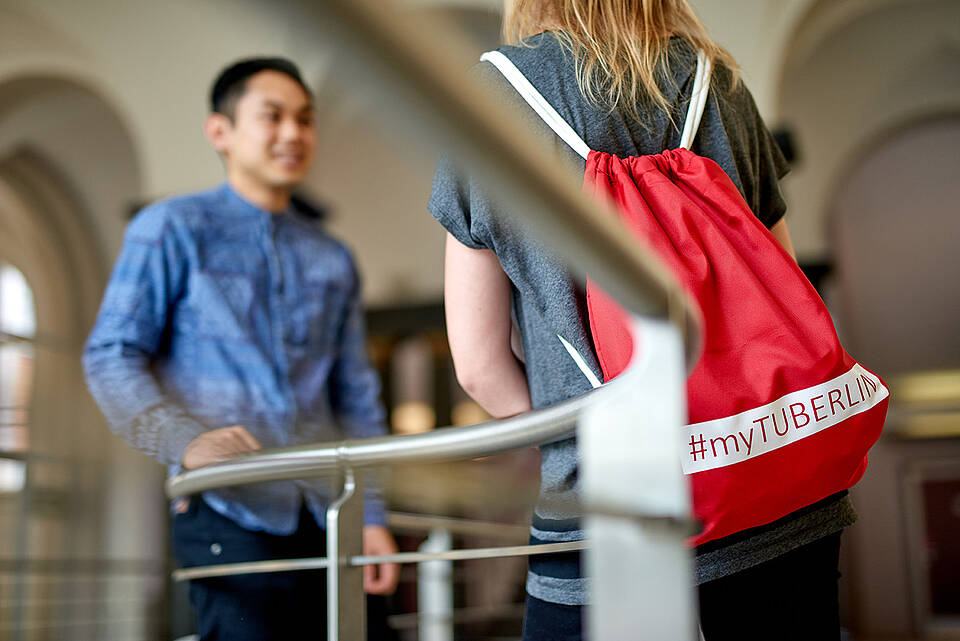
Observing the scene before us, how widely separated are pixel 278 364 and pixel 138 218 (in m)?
0.29

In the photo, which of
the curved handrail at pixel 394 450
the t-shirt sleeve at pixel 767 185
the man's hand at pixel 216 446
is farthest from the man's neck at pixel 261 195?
the t-shirt sleeve at pixel 767 185

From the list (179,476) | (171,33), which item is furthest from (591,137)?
(171,33)

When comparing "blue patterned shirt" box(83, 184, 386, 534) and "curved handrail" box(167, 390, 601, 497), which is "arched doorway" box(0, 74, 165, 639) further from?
"curved handrail" box(167, 390, 601, 497)

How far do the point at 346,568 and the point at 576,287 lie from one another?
1.17 ft

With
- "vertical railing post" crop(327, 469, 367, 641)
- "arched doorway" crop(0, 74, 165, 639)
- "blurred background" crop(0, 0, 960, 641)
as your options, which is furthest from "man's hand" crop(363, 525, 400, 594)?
"arched doorway" crop(0, 74, 165, 639)

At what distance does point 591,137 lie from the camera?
81 cm

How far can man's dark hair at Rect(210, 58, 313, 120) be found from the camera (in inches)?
64.4

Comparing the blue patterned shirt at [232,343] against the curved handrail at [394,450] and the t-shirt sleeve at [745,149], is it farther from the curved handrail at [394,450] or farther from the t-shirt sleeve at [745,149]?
the t-shirt sleeve at [745,149]

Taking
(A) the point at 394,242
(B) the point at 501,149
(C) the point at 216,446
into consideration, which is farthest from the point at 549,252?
(A) the point at 394,242

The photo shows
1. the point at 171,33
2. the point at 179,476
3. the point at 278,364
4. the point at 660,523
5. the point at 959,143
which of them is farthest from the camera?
the point at 959,143

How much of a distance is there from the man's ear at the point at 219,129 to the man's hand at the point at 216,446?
0.62 m

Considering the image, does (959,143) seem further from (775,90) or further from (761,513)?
(761,513)

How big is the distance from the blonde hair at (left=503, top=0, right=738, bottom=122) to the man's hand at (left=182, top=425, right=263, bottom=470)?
0.60 m

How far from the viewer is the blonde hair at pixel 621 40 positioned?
83 centimetres
